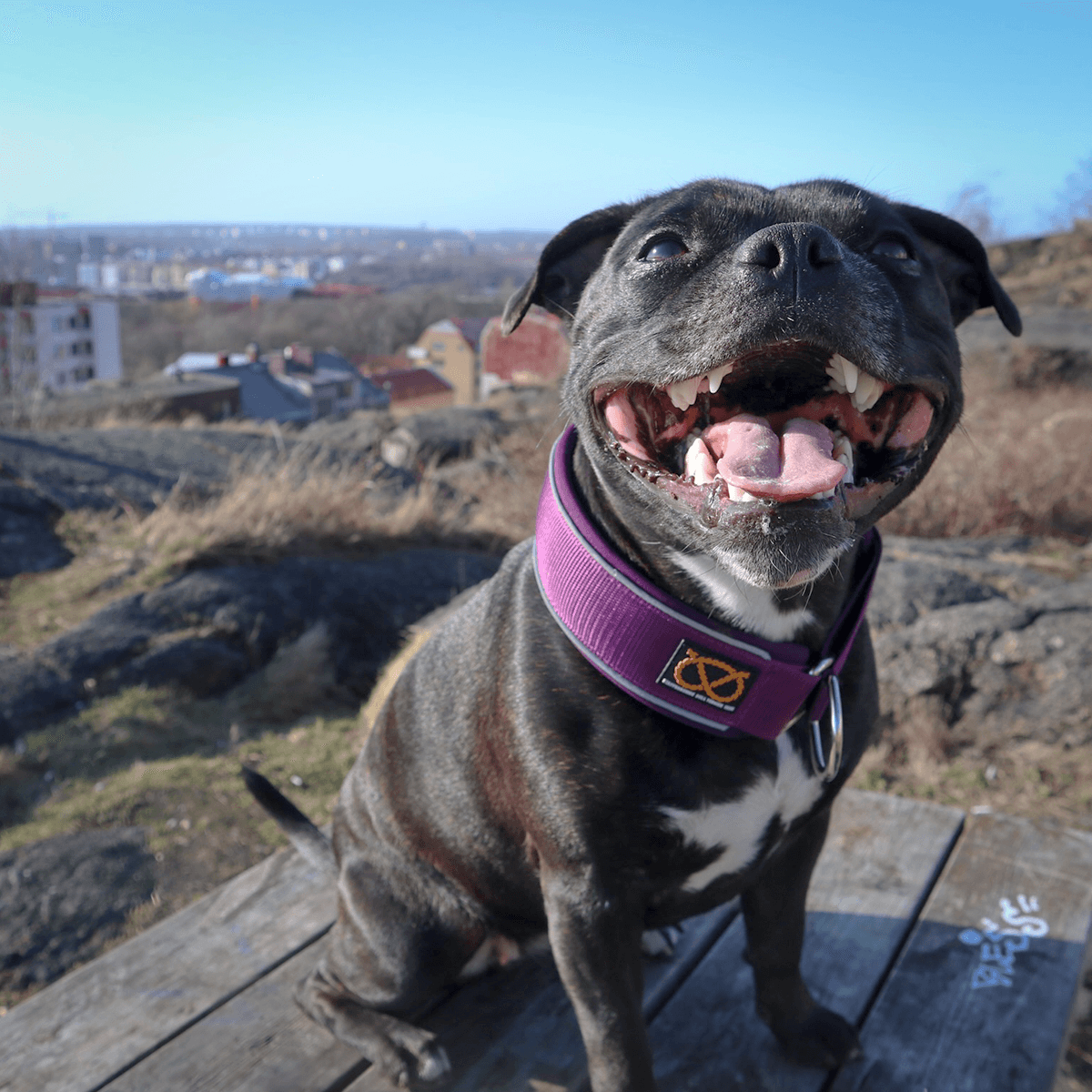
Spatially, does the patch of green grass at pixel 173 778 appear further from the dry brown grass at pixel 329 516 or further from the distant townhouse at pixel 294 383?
the distant townhouse at pixel 294 383

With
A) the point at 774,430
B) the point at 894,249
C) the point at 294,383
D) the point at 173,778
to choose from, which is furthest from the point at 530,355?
the point at 294,383

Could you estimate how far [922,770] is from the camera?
14.1 ft

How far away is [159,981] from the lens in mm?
2496

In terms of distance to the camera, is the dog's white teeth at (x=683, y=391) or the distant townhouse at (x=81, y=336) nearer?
the dog's white teeth at (x=683, y=391)

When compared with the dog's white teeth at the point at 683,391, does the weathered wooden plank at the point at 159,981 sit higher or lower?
lower

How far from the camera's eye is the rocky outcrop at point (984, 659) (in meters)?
4.43

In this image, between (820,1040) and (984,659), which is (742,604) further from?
(984,659)

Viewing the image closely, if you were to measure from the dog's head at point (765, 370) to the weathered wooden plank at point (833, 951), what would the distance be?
4.33ft

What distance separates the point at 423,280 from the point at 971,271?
4988 inches

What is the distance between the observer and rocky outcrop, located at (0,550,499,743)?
4938mm

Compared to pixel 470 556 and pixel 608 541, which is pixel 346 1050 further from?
pixel 470 556

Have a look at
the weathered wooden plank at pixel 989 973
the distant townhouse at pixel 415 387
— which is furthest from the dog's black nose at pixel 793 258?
the distant townhouse at pixel 415 387

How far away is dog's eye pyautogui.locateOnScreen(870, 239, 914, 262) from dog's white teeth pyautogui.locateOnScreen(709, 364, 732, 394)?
46 cm

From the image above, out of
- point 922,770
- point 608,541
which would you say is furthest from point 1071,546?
point 608,541
